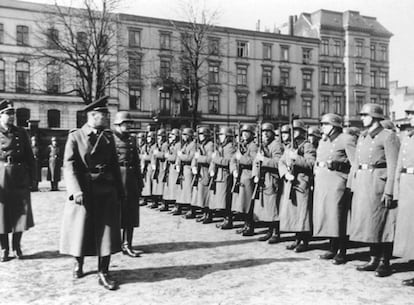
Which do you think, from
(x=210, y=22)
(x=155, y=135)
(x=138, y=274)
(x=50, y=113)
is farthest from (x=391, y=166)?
(x=50, y=113)

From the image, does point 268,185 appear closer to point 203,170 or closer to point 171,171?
point 203,170

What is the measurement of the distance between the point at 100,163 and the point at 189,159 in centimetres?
517

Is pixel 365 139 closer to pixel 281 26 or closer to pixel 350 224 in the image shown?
pixel 350 224

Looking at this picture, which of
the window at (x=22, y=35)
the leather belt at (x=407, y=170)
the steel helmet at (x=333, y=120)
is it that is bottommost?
the leather belt at (x=407, y=170)

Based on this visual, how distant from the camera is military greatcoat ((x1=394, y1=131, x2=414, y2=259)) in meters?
5.62

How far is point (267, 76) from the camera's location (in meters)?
49.8

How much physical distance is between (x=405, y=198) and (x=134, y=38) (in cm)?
4004

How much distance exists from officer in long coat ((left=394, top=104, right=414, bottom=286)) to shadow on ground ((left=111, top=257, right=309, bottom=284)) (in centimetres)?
164

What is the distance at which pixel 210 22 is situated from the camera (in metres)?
36.8

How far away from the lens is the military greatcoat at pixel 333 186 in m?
6.76

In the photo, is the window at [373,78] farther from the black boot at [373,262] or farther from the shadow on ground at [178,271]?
the shadow on ground at [178,271]

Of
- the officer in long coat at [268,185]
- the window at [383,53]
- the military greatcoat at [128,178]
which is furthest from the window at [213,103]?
the military greatcoat at [128,178]

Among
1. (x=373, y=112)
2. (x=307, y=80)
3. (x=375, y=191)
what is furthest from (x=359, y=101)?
(x=375, y=191)

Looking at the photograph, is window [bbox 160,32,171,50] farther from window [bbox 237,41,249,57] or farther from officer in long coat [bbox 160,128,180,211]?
officer in long coat [bbox 160,128,180,211]
